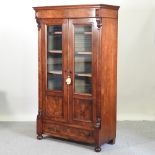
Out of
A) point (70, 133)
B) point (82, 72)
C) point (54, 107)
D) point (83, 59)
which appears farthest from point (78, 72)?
point (70, 133)

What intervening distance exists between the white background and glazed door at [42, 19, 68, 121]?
1.04 m

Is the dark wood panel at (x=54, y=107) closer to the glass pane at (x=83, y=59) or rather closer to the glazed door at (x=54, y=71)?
the glazed door at (x=54, y=71)

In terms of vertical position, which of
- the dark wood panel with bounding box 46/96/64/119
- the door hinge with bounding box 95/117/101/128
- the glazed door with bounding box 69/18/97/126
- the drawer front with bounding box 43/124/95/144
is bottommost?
the drawer front with bounding box 43/124/95/144

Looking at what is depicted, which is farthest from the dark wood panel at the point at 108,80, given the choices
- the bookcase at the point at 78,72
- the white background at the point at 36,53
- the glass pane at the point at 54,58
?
the white background at the point at 36,53

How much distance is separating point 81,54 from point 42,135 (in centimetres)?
121

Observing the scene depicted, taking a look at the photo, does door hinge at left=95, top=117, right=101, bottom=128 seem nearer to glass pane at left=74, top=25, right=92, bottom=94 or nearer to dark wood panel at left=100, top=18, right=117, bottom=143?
dark wood panel at left=100, top=18, right=117, bottom=143

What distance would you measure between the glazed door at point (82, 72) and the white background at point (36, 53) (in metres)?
1.27

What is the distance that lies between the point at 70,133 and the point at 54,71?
0.80 meters

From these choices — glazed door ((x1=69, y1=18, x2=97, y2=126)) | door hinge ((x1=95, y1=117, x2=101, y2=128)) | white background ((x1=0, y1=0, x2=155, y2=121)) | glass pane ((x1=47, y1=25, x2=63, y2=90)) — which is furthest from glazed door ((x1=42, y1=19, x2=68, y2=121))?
white background ((x1=0, y1=0, x2=155, y2=121))

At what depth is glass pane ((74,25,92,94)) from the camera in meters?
4.07

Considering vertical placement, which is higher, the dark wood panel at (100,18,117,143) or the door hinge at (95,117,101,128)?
the dark wood panel at (100,18,117,143)

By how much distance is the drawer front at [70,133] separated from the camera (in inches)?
162

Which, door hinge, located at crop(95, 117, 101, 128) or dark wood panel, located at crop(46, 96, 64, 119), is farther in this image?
dark wood panel, located at crop(46, 96, 64, 119)

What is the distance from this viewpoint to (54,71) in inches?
172
